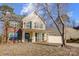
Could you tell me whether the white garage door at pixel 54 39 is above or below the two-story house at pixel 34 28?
below

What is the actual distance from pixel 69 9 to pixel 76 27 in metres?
0.19

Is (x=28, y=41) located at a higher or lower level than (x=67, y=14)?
lower

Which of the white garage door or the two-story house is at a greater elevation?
the two-story house

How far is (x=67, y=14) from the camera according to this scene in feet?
9.33

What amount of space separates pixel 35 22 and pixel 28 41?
0.20 metres

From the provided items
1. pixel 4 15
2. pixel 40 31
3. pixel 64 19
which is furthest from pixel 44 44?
pixel 4 15

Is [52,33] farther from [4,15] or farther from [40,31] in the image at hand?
[4,15]

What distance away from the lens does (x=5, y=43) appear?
285 centimetres

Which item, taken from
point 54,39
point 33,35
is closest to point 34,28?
point 33,35

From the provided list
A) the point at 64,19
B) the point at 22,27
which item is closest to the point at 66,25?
the point at 64,19

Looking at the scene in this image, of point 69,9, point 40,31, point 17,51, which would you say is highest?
point 69,9

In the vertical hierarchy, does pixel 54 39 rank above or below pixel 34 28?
below

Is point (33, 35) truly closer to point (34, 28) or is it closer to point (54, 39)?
point (34, 28)

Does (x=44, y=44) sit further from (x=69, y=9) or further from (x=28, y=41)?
(x=69, y=9)
